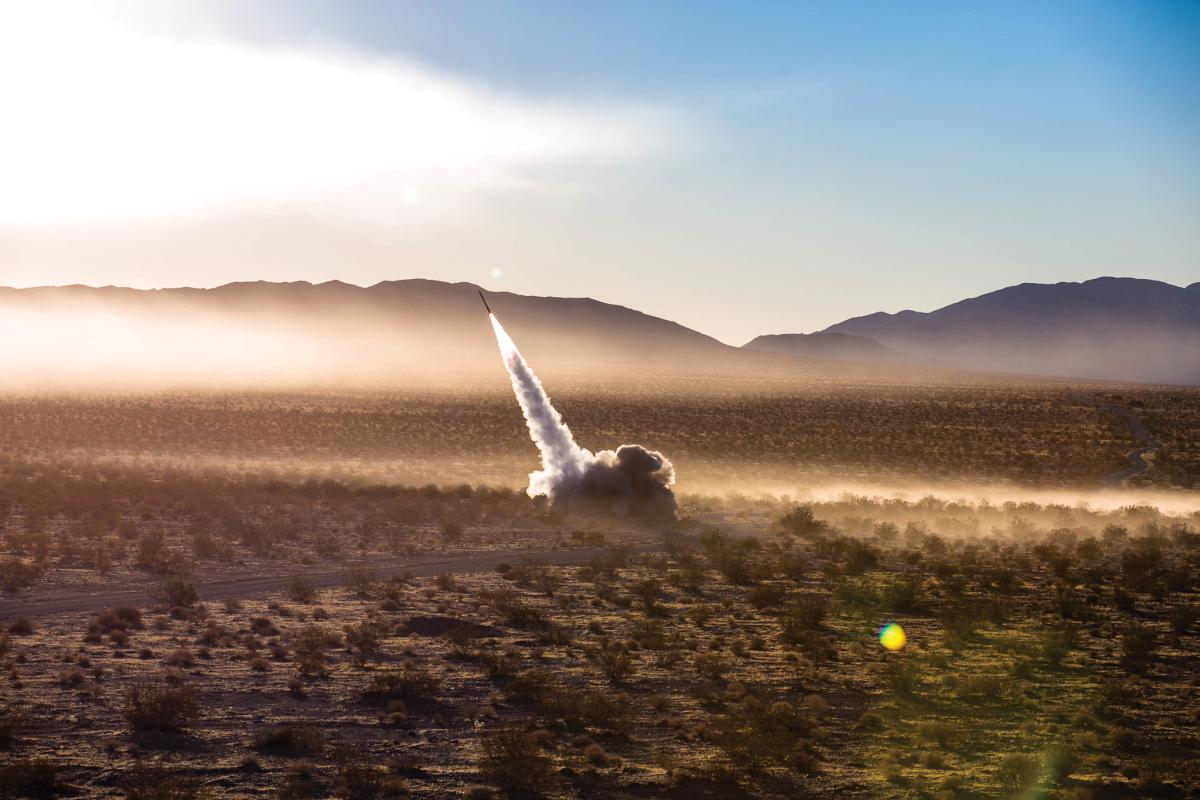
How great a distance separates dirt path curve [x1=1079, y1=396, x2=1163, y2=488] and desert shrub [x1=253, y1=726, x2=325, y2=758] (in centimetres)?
4551

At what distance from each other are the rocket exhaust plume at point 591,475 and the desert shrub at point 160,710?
821 inches

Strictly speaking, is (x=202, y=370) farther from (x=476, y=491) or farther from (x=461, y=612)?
(x=461, y=612)

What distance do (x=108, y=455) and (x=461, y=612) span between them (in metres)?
38.1

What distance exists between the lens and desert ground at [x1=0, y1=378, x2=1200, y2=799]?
14227 millimetres

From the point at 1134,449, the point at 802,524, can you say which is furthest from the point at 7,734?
the point at 1134,449

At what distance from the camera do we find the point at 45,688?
16.7 meters

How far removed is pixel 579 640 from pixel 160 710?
7770mm

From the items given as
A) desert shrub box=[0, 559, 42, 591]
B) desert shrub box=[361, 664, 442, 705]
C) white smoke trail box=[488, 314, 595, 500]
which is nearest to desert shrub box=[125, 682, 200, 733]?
desert shrub box=[361, 664, 442, 705]

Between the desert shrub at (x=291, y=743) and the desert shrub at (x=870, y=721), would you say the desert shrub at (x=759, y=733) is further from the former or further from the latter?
the desert shrub at (x=291, y=743)

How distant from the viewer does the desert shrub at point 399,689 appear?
16.8m

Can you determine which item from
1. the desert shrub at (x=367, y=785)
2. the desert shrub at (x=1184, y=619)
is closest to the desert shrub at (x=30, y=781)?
the desert shrub at (x=367, y=785)

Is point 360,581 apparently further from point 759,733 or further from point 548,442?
point 548,442

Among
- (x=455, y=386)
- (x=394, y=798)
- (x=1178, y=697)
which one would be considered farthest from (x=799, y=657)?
(x=455, y=386)

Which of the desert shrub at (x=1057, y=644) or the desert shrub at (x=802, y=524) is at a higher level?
the desert shrub at (x=802, y=524)
